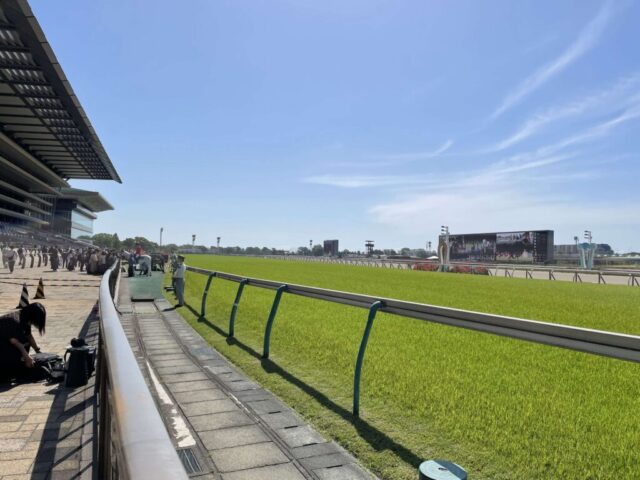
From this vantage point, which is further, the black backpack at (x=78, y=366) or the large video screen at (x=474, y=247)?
the large video screen at (x=474, y=247)

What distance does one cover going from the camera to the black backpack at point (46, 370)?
5358mm

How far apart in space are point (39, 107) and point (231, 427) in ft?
142

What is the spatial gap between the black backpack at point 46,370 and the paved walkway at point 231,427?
962 millimetres

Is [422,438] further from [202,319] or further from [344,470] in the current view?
[202,319]

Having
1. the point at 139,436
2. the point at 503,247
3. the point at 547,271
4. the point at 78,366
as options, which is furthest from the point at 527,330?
the point at 503,247

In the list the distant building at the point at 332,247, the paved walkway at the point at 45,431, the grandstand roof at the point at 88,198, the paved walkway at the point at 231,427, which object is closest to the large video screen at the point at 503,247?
the distant building at the point at 332,247

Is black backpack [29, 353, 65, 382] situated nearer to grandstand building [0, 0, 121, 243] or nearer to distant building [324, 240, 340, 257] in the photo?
grandstand building [0, 0, 121, 243]

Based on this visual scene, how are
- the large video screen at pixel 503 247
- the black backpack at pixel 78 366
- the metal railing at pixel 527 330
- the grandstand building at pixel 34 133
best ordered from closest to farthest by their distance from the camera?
1. the metal railing at pixel 527 330
2. the black backpack at pixel 78 366
3. the grandstand building at pixel 34 133
4. the large video screen at pixel 503 247

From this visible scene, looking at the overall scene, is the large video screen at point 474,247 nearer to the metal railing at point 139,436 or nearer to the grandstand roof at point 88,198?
the metal railing at point 139,436

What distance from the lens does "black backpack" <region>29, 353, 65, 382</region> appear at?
17.6 ft

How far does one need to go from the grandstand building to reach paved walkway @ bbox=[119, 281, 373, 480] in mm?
24073

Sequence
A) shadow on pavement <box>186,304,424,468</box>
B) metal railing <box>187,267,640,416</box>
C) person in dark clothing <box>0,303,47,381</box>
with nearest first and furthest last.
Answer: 1. metal railing <box>187,267,640,416</box>
2. shadow on pavement <box>186,304,424,468</box>
3. person in dark clothing <box>0,303,47,381</box>

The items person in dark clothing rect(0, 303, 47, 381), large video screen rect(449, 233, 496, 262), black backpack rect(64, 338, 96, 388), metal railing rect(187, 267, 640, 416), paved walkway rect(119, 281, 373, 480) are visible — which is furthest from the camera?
large video screen rect(449, 233, 496, 262)

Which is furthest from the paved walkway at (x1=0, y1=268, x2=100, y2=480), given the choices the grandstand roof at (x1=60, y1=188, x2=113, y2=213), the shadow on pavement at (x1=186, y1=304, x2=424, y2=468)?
the grandstand roof at (x1=60, y1=188, x2=113, y2=213)
